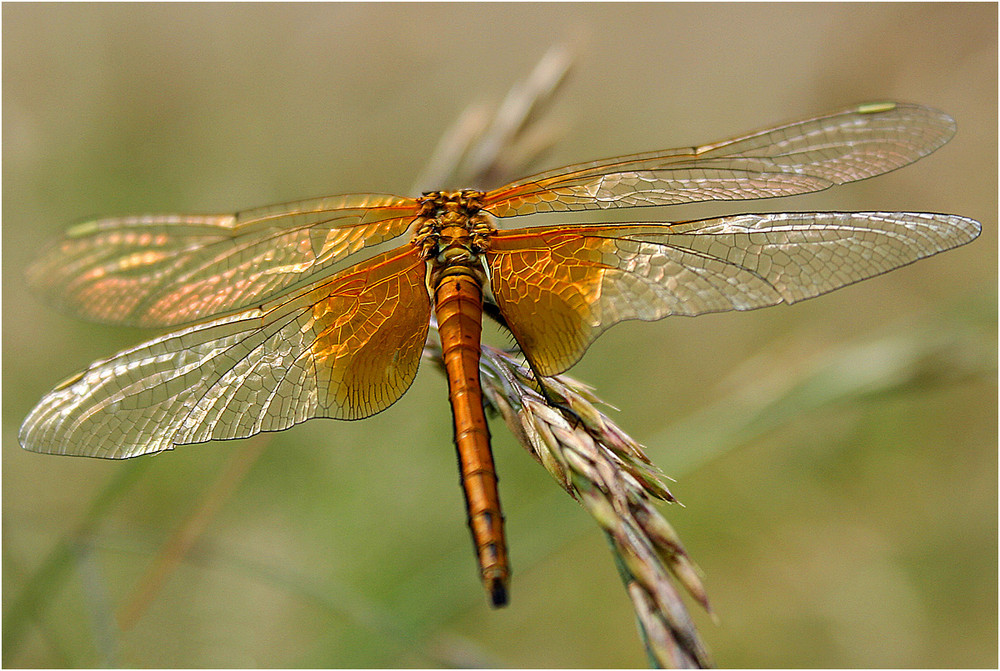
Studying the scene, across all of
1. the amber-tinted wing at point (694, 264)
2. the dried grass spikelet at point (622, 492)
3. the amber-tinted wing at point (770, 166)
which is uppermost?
the amber-tinted wing at point (770, 166)

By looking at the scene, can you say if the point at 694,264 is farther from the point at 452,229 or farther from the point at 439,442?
the point at 439,442

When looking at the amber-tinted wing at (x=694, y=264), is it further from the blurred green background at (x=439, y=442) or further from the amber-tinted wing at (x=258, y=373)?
the blurred green background at (x=439, y=442)

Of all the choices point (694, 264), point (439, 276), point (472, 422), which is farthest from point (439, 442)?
point (694, 264)

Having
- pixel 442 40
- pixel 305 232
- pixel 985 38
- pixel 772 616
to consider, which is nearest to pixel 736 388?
pixel 772 616

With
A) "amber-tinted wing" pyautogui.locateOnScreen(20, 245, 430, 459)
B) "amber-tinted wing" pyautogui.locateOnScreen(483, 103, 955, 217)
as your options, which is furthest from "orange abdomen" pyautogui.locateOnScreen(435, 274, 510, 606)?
"amber-tinted wing" pyautogui.locateOnScreen(483, 103, 955, 217)

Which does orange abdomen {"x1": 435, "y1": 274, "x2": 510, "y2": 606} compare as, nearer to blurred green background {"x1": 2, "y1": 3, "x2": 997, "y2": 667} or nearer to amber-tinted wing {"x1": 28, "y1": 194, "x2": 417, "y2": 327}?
amber-tinted wing {"x1": 28, "y1": 194, "x2": 417, "y2": 327}

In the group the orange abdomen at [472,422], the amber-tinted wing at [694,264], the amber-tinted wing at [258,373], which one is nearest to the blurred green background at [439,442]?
the amber-tinted wing at [258,373]

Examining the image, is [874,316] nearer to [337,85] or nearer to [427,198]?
[427,198]
